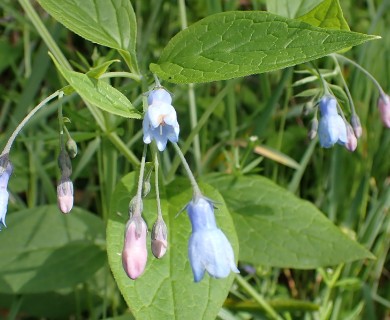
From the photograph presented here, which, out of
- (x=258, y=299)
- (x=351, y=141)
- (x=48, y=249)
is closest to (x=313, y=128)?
(x=351, y=141)

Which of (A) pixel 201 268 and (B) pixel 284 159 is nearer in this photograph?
(A) pixel 201 268

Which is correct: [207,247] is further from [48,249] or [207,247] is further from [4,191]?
[48,249]

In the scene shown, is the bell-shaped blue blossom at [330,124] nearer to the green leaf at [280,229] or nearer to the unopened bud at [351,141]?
the unopened bud at [351,141]

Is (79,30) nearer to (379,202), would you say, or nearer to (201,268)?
(201,268)

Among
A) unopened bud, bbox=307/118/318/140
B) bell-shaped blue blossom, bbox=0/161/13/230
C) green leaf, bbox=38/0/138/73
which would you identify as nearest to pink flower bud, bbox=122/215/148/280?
bell-shaped blue blossom, bbox=0/161/13/230

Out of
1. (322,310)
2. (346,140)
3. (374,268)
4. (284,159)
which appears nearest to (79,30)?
(346,140)

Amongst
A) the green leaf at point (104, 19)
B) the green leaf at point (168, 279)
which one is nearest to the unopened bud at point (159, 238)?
the green leaf at point (168, 279)

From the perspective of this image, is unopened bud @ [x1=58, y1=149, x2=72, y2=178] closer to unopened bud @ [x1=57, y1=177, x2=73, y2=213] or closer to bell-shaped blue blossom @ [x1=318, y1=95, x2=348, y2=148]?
unopened bud @ [x1=57, y1=177, x2=73, y2=213]
